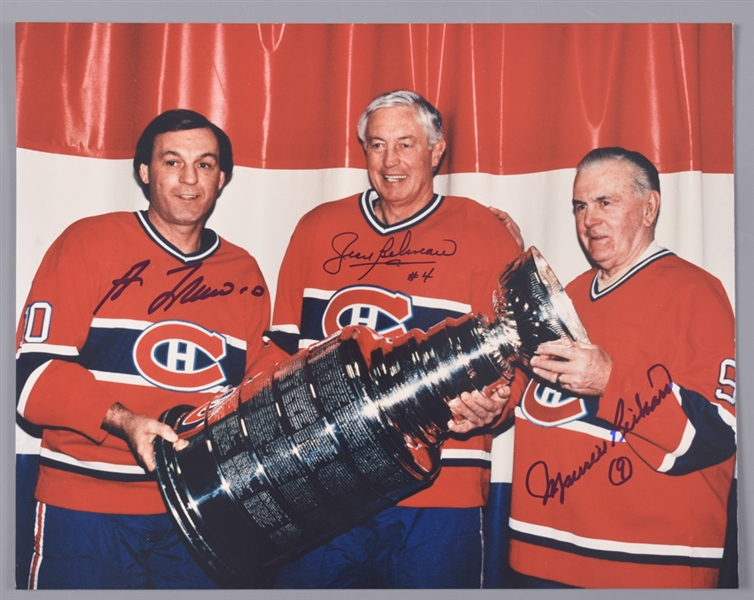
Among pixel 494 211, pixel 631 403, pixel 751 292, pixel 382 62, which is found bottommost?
pixel 631 403

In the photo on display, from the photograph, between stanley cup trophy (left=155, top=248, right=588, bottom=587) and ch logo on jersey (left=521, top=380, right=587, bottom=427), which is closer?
stanley cup trophy (left=155, top=248, right=588, bottom=587)

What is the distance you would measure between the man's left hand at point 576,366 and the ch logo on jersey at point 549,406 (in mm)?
25

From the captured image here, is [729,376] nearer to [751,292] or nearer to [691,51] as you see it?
[751,292]

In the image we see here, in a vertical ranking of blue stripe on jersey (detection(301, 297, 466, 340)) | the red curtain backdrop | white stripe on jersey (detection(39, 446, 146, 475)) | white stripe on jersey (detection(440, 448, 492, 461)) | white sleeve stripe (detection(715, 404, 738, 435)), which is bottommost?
white stripe on jersey (detection(39, 446, 146, 475))

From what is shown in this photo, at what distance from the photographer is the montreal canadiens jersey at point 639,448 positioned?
1492 millimetres

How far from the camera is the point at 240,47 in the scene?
5.15 ft

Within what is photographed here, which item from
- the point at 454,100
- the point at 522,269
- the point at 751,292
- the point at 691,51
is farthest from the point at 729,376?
the point at 454,100

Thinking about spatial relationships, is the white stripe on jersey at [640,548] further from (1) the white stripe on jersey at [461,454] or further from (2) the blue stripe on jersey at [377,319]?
(2) the blue stripe on jersey at [377,319]

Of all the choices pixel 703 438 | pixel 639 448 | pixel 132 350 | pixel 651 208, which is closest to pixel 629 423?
pixel 639 448

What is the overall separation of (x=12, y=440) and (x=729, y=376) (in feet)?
5.08

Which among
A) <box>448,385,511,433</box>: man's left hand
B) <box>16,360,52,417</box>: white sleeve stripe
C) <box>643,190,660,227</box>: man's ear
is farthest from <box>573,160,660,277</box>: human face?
<box>16,360,52,417</box>: white sleeve stripe

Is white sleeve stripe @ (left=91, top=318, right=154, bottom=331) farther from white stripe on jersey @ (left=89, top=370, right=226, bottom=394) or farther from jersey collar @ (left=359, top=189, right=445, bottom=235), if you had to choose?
jersey collar @ (left=359, top=189, right=445, bottom=235)

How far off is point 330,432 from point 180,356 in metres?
0.40

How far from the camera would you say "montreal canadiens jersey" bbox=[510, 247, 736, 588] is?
4.90ft
